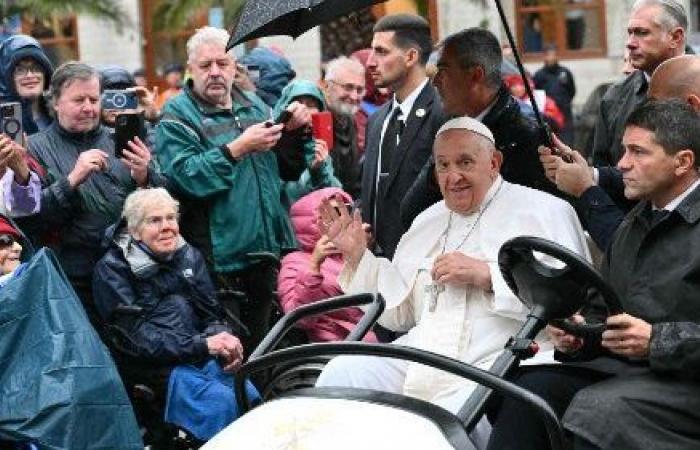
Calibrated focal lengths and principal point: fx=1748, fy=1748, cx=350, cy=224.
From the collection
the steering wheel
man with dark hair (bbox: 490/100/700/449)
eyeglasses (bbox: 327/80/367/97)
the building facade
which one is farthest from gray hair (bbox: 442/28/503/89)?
the building facade

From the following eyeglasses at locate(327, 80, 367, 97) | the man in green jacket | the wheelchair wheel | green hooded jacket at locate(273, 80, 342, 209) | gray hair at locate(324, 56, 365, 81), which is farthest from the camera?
gray hair at locate(324, 56, 365, 81)

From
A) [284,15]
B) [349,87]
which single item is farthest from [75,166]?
[349,87]

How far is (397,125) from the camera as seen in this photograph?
26.8 ft

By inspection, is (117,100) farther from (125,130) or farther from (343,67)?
(343,67)

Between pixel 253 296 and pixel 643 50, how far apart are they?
8.15 ft

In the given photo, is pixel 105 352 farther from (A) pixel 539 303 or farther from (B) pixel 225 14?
(B) pixel 225 14

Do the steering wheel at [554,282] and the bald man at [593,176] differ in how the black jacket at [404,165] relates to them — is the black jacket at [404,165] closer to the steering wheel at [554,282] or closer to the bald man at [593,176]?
the bald man at [593,176]

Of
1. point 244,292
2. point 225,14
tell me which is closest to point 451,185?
point 244,292

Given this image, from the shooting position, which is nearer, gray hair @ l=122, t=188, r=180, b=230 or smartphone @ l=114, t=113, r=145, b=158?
gray hair @ l=122, t=188, r=180, b=230

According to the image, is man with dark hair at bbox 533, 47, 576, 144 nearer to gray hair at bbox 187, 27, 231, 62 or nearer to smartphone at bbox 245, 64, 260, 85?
smartphone at bbox 245, 64, 260, 85

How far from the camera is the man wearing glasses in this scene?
1097cm

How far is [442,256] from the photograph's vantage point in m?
6.30

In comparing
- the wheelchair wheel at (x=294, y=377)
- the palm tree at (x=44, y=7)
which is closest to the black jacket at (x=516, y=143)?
the wheelchair wheel at (x=294, y=377)

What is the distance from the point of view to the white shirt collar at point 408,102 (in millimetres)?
8141
